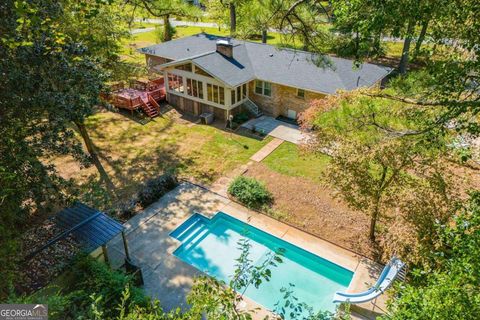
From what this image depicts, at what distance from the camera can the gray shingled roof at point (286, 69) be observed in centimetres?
2261

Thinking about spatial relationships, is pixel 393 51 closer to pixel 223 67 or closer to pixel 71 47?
pixel 223 67

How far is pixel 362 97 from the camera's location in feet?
39.2

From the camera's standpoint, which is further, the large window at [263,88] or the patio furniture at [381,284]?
the large window at [263,88]

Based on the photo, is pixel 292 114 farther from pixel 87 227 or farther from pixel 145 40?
pixel 145 40

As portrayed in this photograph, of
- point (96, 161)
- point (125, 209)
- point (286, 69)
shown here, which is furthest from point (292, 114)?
point (125, 209)

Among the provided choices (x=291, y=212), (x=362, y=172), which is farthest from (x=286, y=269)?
(x=362, y=172)

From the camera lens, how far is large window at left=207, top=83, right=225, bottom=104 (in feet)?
78.6

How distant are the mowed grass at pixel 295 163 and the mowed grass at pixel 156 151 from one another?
59.3 inches

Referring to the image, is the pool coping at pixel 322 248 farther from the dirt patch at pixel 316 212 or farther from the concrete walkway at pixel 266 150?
the concrete walkway at pixel 266 150

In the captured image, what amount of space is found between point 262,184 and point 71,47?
1085cm

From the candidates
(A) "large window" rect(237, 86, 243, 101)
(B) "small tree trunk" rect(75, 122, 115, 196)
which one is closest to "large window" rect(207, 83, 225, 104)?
(A) "large window" rect(237, 86, 243, 101)

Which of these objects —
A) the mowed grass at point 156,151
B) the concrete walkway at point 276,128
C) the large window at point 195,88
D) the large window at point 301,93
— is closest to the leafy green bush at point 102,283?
the mowed grass at point 156,151

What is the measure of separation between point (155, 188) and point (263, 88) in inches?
491

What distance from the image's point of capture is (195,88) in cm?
2517
